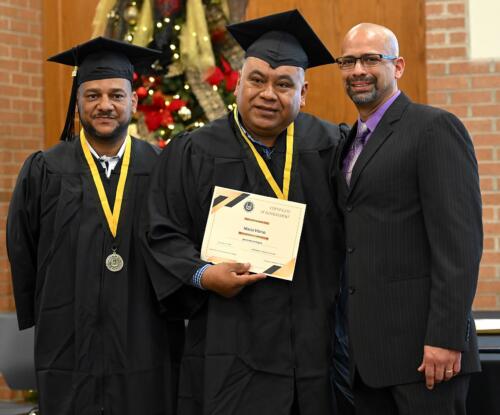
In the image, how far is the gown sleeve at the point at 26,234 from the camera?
4.30 metres

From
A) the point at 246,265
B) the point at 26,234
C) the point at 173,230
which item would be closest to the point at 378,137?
the point at 246,265

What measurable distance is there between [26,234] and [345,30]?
360cm

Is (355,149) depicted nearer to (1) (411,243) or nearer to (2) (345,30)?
(1) (411,243)

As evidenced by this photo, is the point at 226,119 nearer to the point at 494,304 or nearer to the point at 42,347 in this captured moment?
the point at 42,347

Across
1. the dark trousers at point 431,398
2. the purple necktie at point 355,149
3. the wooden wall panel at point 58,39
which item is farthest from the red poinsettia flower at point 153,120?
the dark trousers at point 431,398

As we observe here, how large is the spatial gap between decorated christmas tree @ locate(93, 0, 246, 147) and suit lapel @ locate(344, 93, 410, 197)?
3.46 metres

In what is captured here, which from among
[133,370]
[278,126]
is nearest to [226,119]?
[278,126]

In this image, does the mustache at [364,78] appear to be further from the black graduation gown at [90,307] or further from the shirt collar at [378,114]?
the black graduation gown at [90,307]

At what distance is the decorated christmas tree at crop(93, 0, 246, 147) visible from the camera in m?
6.96

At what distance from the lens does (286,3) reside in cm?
728

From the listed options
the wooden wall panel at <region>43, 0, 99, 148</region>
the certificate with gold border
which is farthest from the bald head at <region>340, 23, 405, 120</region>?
the wooden wall panel at <region>43, 0, 99, 148</region>

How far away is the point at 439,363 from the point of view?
331cm

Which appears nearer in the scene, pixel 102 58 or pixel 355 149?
pixel 355 149

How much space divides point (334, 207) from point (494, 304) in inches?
115
